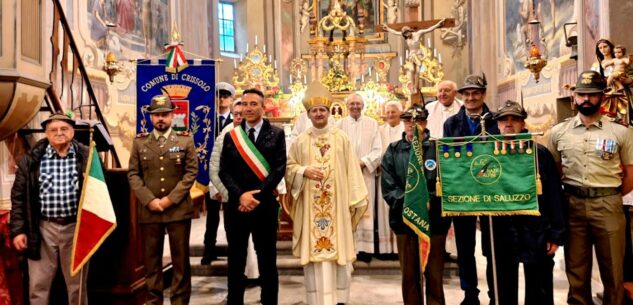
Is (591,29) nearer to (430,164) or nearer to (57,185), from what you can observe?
(430,164)

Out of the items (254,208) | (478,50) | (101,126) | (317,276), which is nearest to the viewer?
(254,208)

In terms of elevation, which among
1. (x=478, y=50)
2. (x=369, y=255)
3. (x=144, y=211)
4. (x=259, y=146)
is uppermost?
(x=478, y=50)

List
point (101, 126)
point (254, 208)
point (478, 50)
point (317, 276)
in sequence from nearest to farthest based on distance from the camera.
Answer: point (254, 208) < point (317, 276) < point (101, 126) < point (478, 50)

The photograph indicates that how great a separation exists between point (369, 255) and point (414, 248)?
6.92 feet

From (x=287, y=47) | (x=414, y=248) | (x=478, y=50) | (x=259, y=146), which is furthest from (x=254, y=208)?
(x=287, y=47)

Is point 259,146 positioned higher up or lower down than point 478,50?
lower down

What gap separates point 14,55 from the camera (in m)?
4.11

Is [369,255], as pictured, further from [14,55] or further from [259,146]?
[14,55]

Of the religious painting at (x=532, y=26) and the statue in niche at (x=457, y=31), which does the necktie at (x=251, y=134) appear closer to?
the religious painting at (x=532, y=26)

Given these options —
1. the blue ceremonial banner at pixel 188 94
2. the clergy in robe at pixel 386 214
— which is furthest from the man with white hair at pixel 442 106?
the blue ceremonial banner at pixel 188 94

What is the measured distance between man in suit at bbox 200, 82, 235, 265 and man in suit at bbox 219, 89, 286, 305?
1.46 metres

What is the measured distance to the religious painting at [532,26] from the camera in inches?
376

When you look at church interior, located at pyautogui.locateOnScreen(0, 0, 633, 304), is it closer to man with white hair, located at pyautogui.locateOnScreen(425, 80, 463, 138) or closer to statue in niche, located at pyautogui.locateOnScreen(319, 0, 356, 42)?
statue in niche, located at pyautogui.locateOnScreen(319, 0, 356, 42)

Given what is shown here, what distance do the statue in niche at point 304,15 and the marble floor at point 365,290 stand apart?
40.1ft
